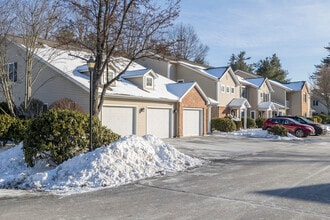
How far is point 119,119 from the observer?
2066cm

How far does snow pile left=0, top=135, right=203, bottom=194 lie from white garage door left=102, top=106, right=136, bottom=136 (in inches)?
323

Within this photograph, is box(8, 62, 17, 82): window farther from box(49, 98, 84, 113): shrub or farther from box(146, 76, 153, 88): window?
box(146, 76, 153, 88): window

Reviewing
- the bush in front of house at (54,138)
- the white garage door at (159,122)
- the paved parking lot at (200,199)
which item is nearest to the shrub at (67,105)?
the white garage door at (159,122)

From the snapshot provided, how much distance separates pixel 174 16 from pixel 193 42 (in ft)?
150

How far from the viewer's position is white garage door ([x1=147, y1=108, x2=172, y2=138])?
74.7 ft

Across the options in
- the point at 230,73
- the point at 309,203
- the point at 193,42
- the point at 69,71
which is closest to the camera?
the point at 309,203

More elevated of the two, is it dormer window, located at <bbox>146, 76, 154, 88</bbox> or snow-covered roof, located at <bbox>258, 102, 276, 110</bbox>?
dormer window, located at <bbox>146, 76, 154, 88</bbox>

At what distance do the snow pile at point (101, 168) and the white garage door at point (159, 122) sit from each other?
10.9 meters

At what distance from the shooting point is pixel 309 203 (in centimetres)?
678

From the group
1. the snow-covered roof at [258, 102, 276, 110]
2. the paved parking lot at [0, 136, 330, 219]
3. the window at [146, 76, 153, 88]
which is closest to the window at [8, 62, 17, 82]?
the window at [146, 76, 153, 88]

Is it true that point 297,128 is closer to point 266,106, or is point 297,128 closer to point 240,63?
point 266,106

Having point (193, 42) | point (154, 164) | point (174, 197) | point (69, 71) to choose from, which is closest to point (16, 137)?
point (69, 71)

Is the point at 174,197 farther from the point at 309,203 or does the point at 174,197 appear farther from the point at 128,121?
the point at 128,121

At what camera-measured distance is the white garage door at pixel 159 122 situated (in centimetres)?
2277
